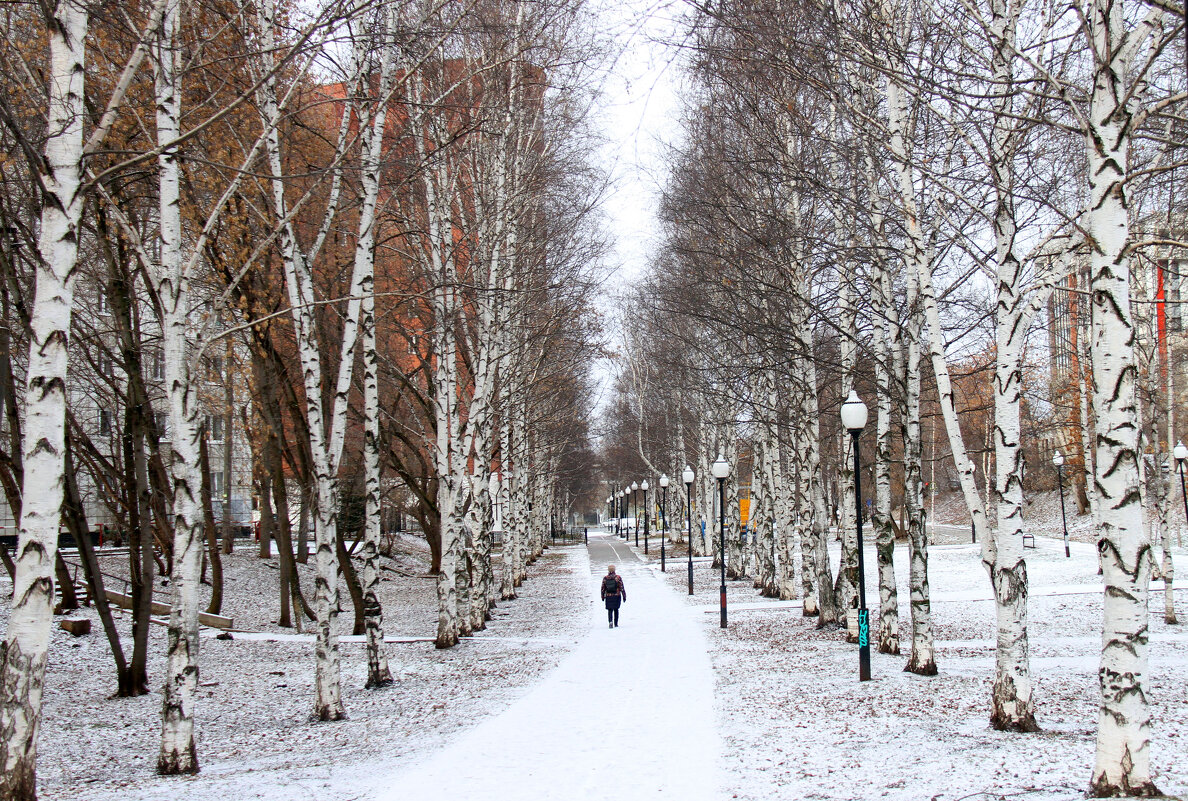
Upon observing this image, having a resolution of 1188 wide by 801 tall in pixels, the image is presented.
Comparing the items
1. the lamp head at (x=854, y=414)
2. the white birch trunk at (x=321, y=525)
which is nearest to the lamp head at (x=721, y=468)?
the lamp head at (x=854, y=414)

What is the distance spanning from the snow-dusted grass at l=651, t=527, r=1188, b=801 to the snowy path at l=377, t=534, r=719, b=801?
14.7 inches

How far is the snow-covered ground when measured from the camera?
7305 mm

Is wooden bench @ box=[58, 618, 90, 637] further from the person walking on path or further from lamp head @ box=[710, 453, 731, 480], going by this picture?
lamp head @ box=[710, 453, 731, 480]

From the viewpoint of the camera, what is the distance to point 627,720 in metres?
10.1

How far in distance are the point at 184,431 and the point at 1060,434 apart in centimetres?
5457

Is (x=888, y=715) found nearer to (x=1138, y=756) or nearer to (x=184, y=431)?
(x=1138, y=756)

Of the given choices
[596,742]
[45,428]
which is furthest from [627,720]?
[45,428]

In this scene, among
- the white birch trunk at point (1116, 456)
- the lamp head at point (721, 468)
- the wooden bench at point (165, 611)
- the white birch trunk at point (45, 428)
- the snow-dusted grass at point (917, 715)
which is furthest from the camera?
the lamp head at point (721, 468)

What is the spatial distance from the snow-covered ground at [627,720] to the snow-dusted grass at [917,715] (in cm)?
4

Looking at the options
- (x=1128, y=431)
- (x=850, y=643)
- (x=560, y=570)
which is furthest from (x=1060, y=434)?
(x=1128, y=431)

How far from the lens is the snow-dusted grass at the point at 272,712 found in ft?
26.1

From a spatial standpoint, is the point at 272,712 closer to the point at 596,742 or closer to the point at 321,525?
the point at 321,525

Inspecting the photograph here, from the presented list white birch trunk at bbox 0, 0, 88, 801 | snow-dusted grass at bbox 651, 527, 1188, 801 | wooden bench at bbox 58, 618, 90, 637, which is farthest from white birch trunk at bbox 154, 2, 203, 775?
wooden bench at bbox 58, 618, 90, 637

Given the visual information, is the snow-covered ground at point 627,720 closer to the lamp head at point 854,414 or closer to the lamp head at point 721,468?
the lamp head at point 854,414
